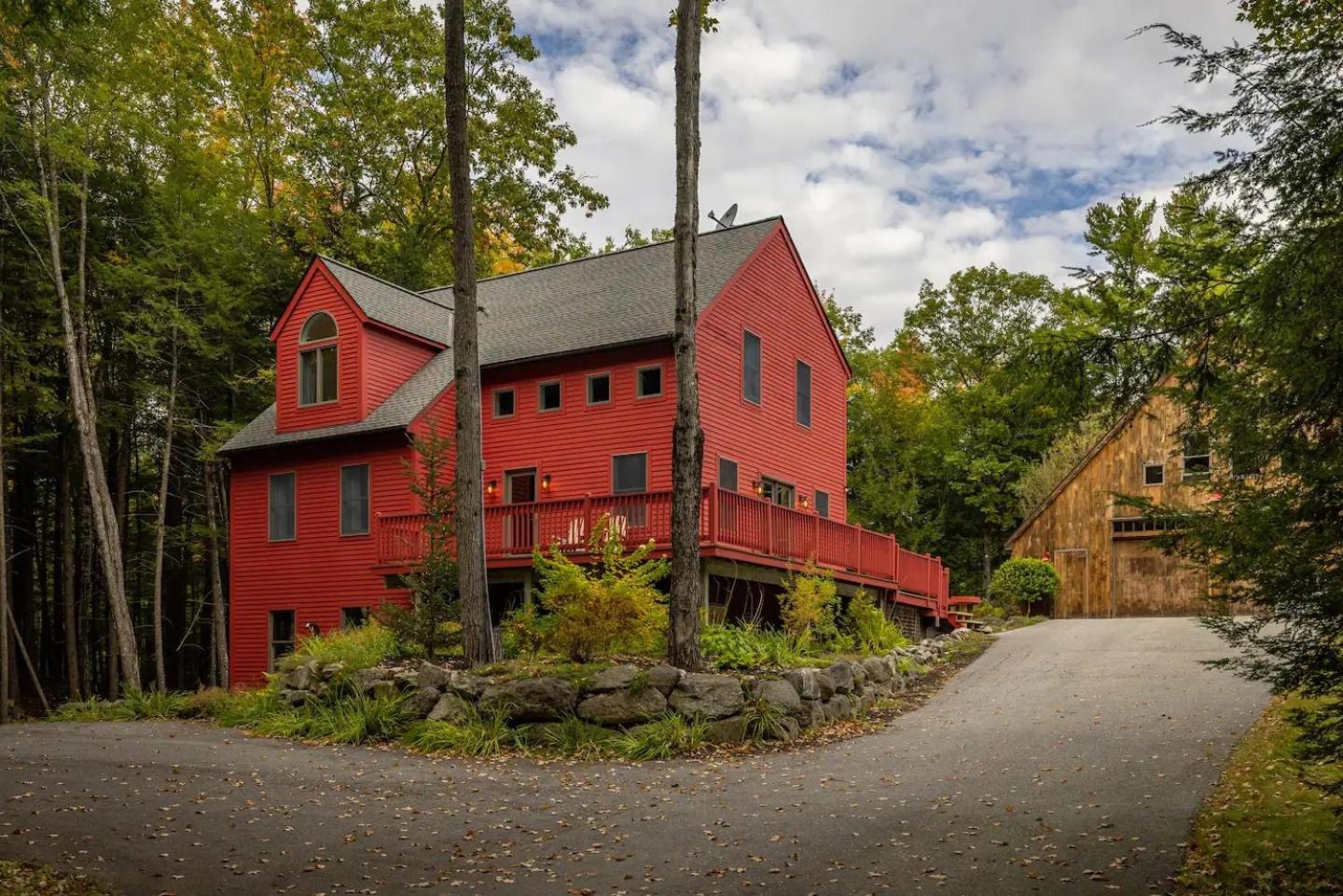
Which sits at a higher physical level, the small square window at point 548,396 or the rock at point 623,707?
the small square window at point 548,396

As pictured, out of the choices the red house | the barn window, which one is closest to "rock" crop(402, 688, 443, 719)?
the red house

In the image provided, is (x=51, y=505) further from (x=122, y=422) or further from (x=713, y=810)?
(x=713, y=810)

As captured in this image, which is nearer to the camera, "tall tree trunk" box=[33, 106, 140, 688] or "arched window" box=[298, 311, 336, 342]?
"tall tree trunk" box=[33, 106, 140, 688]

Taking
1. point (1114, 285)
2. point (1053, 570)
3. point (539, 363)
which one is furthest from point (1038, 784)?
point (1053, 570)

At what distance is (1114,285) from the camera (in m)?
9.01

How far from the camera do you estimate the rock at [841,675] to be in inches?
626

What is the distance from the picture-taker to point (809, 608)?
17.9 metres

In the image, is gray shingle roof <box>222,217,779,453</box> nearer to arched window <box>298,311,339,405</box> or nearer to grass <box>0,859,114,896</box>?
arched window <box>298,311,339,405</box>

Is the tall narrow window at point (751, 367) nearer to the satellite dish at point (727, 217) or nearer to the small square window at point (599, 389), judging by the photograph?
the small square window at point (599, 389)

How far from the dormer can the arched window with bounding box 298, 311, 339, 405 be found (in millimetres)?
21

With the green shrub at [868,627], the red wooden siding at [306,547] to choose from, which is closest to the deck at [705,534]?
the green shrub at [868,627]

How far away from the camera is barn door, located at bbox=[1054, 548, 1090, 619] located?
3102 cm

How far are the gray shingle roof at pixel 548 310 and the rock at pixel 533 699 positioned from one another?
885 centimetres

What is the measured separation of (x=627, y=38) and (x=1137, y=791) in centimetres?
1947
